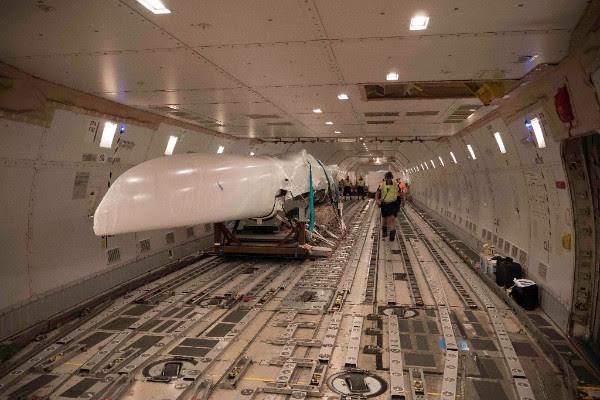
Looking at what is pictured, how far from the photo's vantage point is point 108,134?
324 inches

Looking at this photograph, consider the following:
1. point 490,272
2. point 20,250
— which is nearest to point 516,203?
point 490,272

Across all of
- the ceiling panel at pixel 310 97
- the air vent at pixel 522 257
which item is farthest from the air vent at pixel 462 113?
the air vent at pixel 522 257

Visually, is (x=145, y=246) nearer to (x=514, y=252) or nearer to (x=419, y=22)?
(x=514, y=252)

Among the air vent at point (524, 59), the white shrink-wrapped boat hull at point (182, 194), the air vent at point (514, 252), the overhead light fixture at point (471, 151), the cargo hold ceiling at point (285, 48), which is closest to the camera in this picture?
the cargo hold ceiling at point (285, 48)

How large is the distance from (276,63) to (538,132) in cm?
408

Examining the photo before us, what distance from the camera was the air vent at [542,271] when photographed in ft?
24.2

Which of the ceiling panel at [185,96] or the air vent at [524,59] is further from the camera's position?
the ceiling panel at [185,96]

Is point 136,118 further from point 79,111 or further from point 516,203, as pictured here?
point 516,203

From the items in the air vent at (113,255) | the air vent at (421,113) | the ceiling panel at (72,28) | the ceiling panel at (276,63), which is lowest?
the air vent at (113,255)

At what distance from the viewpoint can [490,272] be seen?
9320 millimetres

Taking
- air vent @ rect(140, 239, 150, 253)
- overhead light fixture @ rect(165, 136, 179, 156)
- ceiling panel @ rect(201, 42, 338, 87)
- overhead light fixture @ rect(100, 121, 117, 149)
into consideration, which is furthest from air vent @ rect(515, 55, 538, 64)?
air vent @ rect(140, 239, 150, 253)

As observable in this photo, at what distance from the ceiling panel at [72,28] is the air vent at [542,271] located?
666 centimetres

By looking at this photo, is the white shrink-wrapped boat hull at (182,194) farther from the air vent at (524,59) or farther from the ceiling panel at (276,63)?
the air vent at (524,59)

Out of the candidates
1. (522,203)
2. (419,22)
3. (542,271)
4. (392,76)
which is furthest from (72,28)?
(522,203)
